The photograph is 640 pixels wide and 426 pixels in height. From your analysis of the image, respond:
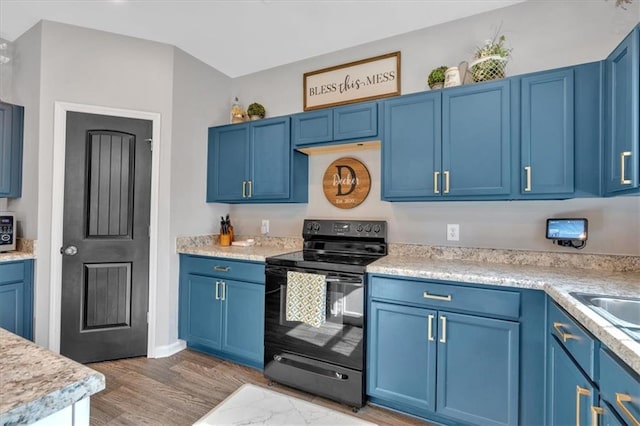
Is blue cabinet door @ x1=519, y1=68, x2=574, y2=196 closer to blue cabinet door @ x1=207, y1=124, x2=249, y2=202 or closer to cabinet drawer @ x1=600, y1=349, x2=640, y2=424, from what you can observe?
cabinet drawer @ x1=600, y1=349, x2=640, y2=424

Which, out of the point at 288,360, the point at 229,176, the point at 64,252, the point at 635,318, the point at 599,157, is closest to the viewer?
the point at 635,318

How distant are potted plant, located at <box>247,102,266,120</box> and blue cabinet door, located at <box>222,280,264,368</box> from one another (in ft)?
5.24

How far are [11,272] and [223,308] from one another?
157cm

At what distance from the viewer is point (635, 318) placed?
1.27 meters

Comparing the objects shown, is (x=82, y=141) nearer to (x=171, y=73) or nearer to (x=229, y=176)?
(x=171, y=73)

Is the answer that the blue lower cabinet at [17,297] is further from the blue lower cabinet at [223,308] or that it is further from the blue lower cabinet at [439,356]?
the blue lower cabinet at [439,356]

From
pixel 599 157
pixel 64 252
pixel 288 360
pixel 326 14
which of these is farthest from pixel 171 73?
pixel 599 157

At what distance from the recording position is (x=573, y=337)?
1.32 meters

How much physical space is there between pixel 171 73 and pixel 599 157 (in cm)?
322

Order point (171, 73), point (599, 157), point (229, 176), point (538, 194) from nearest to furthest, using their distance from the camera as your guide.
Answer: point (599, 157) → point (538, 194) → point (171, 73) → point (229, 176)

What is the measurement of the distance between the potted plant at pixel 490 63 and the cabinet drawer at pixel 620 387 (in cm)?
170

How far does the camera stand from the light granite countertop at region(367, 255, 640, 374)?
0.99 meters

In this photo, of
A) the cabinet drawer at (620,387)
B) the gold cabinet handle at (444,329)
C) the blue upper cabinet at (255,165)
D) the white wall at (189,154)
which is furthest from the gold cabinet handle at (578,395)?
the white wall at (189,154)

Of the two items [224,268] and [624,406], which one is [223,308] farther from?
[624,406]
